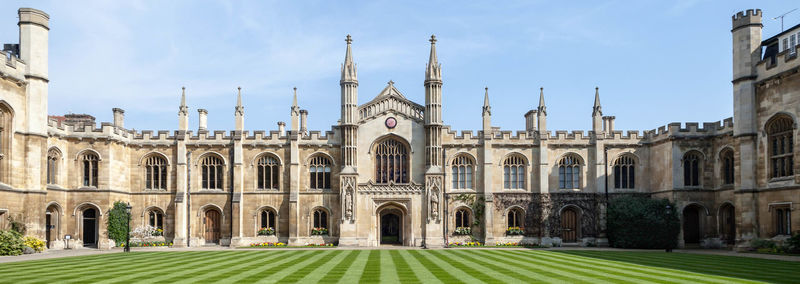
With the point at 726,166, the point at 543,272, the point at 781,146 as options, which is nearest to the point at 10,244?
the point at 543,272

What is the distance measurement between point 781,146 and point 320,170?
26298 millimetres

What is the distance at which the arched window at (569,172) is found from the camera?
140 ft

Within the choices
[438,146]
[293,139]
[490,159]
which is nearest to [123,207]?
[293,139]

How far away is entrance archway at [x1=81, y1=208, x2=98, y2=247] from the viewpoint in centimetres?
4022

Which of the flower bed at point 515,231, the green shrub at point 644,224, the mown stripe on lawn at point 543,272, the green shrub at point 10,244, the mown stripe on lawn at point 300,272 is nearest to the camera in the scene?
the mown stripe on lawn at point 300,272

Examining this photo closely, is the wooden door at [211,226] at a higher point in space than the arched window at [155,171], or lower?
lower

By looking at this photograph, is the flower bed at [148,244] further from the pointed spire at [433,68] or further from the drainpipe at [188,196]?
the pointed spire at [433,68]

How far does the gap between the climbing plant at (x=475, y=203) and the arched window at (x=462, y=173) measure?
760mm

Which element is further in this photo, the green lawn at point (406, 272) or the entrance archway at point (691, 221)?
the entrance archway at point (691, 221)

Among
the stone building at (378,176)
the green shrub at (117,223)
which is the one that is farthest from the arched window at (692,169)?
the green shrub at (117,223)

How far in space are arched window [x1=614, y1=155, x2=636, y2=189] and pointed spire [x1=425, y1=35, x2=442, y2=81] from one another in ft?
42.6

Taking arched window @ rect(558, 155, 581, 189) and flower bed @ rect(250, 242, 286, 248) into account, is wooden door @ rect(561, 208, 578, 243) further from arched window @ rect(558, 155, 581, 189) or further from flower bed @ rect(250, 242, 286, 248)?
flower bed @ rect(250, 242, 286, 248)

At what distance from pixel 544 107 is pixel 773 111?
45.9ft

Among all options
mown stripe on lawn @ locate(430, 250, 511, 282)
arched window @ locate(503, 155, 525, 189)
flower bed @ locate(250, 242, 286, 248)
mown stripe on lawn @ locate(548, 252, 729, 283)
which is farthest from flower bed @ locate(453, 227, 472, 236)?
mown stripe on lawn @ locate(548, 252, 729, 283)
